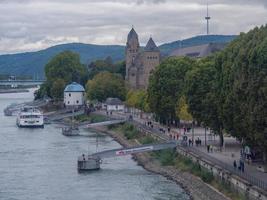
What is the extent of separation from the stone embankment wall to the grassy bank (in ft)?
0.88

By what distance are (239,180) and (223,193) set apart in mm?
2084

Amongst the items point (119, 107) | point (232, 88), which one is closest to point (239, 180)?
point (232, 88)

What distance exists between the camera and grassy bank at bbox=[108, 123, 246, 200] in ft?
149

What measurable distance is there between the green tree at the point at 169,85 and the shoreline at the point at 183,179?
1305cm

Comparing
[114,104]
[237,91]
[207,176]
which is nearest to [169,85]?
[207,176]

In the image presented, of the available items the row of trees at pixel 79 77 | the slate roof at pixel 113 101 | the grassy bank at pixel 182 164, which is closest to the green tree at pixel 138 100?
the slate roof at pixel 113 101

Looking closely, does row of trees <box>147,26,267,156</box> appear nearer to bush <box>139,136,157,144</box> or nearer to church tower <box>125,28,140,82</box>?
bush <box>139,136,157,144</box>

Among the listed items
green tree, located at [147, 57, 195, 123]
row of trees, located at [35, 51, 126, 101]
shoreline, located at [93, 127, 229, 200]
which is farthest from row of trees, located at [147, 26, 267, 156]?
row of trees, located at [35, 51, 126, 101]

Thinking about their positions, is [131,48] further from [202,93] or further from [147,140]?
[202,93]

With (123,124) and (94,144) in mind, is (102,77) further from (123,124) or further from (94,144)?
(94,144)

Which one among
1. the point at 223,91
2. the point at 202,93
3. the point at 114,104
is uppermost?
the point at 223,91

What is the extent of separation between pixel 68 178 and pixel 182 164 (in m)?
8.55

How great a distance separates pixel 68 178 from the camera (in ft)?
185

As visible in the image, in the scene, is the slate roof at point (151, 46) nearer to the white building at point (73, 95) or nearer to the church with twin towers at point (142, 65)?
the church with twin towers at point (142, 65)
